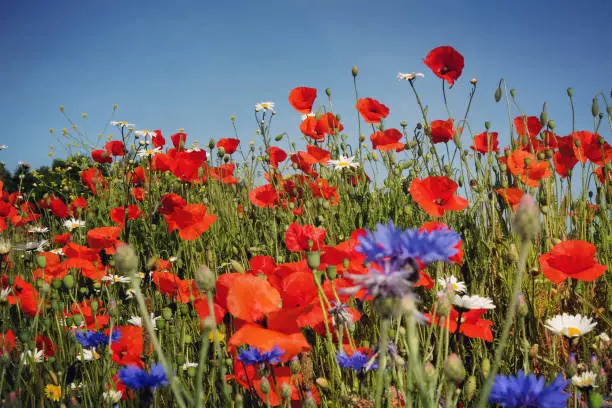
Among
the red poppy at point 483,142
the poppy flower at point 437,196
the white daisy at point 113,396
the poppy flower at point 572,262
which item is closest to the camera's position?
the white daisy at point 113,396

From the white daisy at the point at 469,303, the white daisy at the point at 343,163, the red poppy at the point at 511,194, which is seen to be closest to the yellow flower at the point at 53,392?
the white daisy at the point at 469,303

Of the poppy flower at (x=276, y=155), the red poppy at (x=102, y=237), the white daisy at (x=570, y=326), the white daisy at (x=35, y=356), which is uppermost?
the poppy flower at (x=276, y=155)

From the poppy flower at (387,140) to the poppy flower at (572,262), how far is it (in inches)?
60.8

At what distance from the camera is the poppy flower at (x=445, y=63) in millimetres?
2818

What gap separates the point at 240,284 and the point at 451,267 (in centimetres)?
157

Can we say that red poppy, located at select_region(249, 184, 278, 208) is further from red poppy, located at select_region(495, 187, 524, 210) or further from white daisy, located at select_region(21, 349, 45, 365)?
white daisy, located at select_region(21, 349, 45, 365)

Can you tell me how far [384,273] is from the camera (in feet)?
2.33

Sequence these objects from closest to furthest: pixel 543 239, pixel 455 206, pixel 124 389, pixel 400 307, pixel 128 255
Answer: pixel 400 307
pixel 128 255
pixel 124 389
pixel 455 206
pixel 543 239

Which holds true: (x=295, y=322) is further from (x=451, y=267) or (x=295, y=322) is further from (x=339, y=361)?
(x=451, y=267)

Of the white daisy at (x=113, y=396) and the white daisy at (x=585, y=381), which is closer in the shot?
the white daisy at (x=585, y=381)

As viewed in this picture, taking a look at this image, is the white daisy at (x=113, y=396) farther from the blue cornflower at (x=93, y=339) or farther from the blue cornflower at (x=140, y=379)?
the blue cornflower at (x=140, y=379)

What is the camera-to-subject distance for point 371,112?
3.38 metres

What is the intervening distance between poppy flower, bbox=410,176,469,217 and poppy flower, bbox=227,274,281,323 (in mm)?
1234

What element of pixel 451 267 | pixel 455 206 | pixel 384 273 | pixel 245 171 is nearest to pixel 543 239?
pixel 451 267
